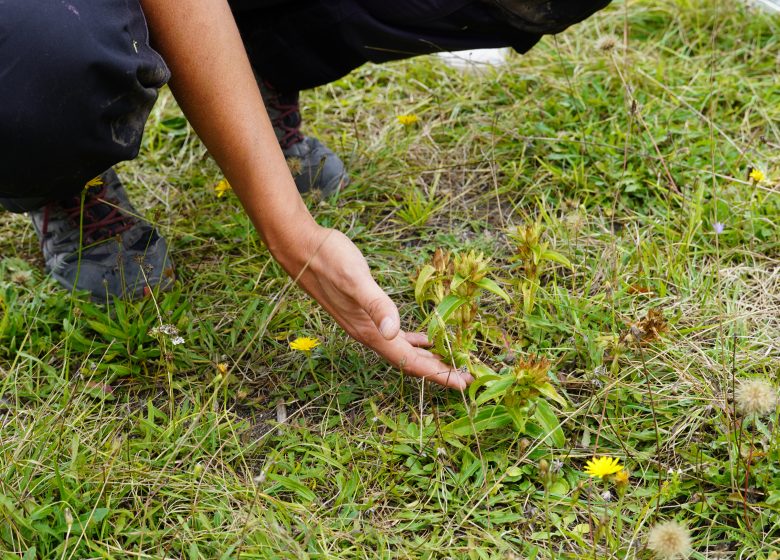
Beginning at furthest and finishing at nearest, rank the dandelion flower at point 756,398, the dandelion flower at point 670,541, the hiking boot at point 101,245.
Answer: the hiking boot at point 101,245 < the dandelion flower at point 756,398 < the dandelion flower at point 670,541

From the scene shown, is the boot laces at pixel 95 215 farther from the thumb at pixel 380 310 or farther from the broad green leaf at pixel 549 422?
the broad green leaf at pixel 549 422

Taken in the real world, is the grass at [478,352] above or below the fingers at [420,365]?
below

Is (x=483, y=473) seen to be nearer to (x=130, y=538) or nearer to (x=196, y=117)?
(x=130, y=538)

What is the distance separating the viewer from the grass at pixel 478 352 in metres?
1.36

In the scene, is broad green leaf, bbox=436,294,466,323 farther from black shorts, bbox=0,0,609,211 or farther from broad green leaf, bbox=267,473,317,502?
black shorts, bbox=0,0,609,211

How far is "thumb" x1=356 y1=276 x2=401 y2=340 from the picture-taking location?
4.41ft

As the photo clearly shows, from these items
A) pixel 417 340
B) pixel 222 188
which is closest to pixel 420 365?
pixel 417 340

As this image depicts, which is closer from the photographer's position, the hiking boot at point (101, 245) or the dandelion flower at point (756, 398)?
the dandelion flower at point (756, 398)

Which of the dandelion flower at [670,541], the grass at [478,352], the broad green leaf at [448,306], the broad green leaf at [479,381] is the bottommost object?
the grass at [478,352]

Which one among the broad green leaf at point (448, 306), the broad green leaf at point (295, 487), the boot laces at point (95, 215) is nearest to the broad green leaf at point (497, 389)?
the broad green leaf at point (448, 306)

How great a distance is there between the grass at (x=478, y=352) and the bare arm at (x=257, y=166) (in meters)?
0.20

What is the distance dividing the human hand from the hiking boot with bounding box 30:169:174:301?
21.4 inches

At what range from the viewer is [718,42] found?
2666 millimetres

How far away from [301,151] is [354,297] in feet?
2.84
